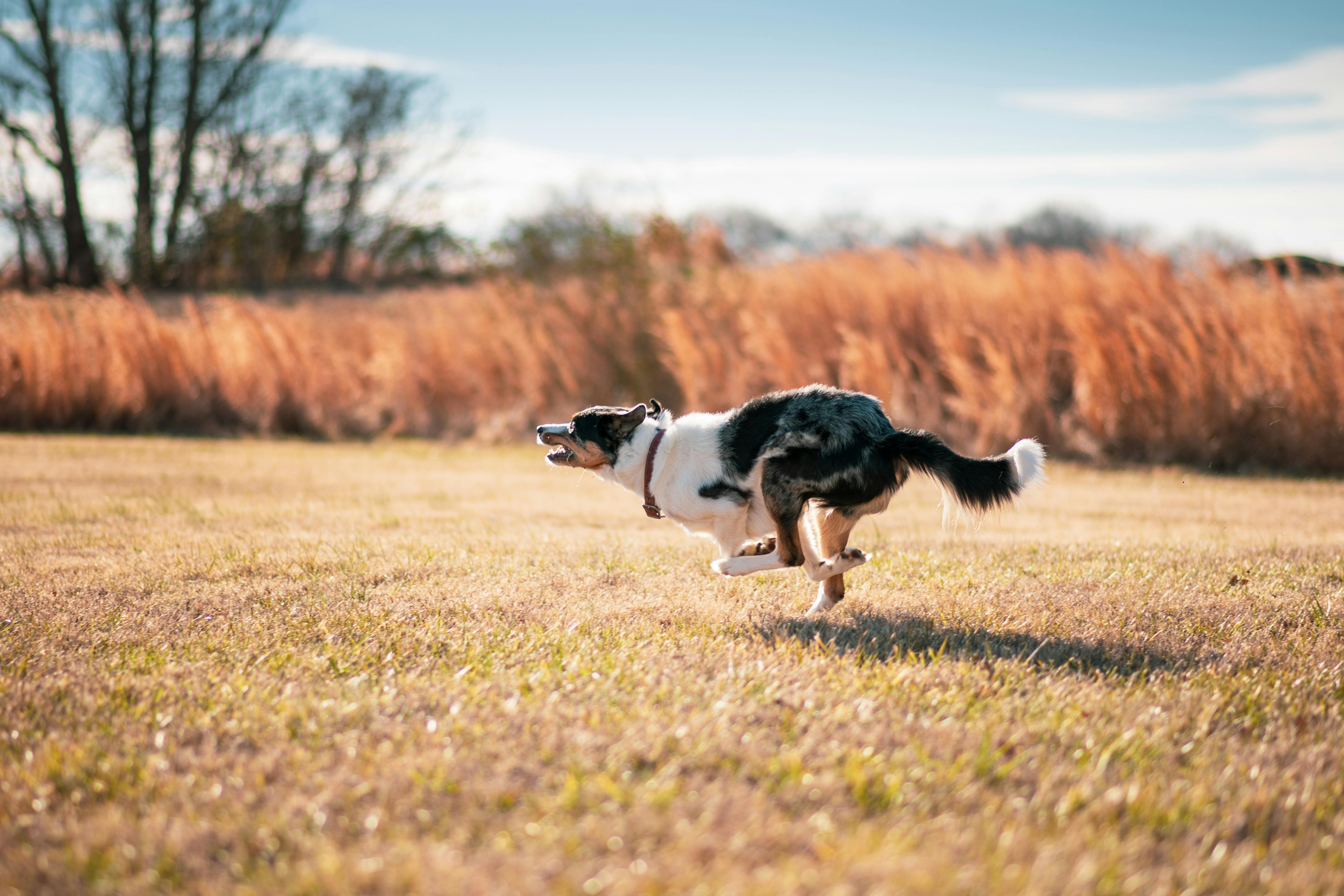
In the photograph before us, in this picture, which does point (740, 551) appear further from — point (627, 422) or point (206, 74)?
point (206, 74)

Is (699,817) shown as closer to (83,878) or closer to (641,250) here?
(83,878)

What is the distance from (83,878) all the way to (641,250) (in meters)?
12.0

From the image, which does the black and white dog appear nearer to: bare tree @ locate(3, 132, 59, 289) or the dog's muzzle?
the dog's muzzle

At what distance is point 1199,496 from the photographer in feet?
26.8

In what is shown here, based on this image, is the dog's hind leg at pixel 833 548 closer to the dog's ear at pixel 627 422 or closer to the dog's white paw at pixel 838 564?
the dog's white paw at pixel 838 564

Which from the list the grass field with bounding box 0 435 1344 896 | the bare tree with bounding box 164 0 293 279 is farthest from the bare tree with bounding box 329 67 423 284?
the grass field with bounding box 0 435 1344 896

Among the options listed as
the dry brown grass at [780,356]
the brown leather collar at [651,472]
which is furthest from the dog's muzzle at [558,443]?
the dry brown grass at [780,356]

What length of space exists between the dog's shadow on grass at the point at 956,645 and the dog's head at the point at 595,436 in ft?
4.31

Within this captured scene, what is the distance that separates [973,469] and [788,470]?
772 millimetres

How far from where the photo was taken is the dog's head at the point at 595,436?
5.05 metres

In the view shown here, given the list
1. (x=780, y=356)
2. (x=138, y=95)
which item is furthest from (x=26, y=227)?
(x=780, y=356)

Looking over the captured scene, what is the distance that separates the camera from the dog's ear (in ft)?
16.5

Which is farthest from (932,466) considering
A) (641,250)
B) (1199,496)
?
(641,250)

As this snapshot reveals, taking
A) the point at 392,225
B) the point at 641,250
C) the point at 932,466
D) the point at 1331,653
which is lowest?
the point at 1331,653
